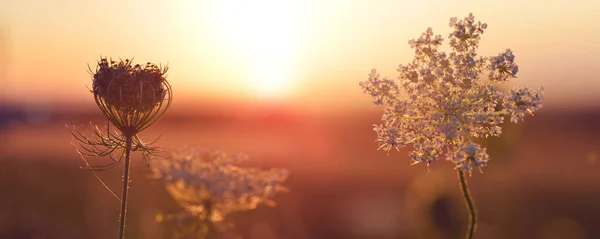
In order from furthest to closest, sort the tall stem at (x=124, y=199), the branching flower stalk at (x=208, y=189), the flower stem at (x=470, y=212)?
1. the branching flower stalk at (x=208, y=189)
2. the tall stem at (x=124, y=199)
3. the flower stem at (x=470, y=212)

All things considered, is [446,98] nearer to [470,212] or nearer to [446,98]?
[446,98]

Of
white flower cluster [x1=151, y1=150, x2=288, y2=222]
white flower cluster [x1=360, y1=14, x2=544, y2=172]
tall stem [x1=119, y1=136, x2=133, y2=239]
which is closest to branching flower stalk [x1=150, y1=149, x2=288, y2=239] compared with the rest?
white flower cluster [x1=151, y1=150, x2=288, y2=222]

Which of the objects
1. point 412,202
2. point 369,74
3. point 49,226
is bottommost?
point 49,226

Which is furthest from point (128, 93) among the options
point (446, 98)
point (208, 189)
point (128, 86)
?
point (446, 98)

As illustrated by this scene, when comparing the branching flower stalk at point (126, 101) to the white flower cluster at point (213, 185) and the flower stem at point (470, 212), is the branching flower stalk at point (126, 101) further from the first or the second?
the flower stem at point (470, 212)

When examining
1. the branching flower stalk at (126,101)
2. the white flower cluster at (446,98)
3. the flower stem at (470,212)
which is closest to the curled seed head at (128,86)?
the branching flower stalk at (126,101)

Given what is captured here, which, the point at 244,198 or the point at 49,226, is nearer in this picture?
the point at 244,198

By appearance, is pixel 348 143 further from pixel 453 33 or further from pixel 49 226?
pixel 453 33

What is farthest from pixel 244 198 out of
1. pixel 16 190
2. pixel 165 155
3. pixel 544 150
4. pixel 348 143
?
pixel 348 143
